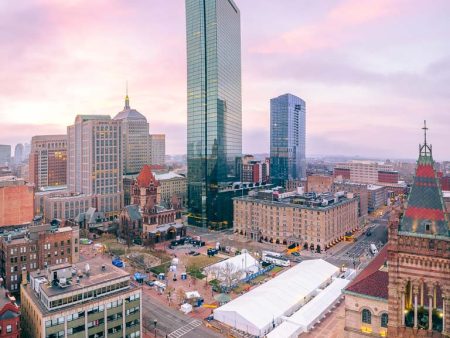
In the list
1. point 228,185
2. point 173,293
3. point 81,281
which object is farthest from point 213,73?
point 81,281

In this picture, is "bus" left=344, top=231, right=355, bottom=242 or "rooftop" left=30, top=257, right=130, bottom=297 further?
"bus" left=344, top=231, right=355, bottom=242

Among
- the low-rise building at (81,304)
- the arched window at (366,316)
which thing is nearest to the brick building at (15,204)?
the low-rise building at (81,304)

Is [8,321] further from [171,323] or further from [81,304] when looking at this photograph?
[171,323]

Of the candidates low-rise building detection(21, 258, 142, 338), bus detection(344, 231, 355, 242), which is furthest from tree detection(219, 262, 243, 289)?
bus detection(344, 231, 355, 242)

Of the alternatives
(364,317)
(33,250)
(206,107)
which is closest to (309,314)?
(364,317)

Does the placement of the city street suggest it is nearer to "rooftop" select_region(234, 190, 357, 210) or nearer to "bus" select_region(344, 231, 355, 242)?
"rooftop" select_region(234, 190, 357, 210)
